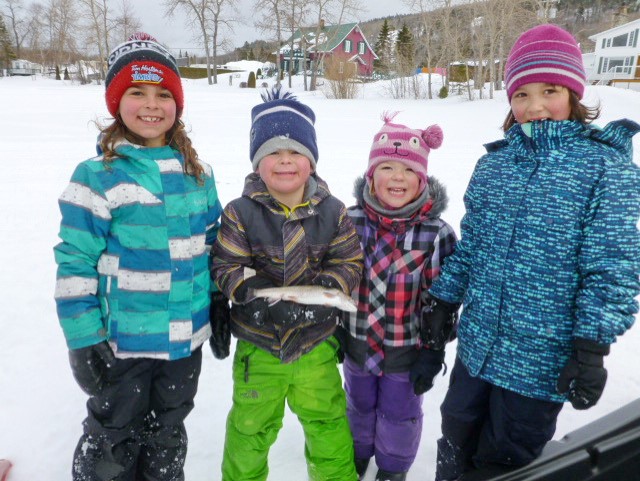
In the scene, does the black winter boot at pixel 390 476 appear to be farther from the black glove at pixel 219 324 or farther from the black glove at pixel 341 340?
the black glove at pixel 219 324

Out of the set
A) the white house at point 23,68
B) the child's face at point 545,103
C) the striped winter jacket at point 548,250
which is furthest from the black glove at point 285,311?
the white house at point 23,68

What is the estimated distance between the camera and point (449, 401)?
2.03 meters

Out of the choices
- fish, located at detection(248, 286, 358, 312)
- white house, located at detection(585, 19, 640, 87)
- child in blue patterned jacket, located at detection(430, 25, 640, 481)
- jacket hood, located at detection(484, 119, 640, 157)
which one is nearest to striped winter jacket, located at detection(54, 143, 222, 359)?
fish, located at detection(248, 286, 358, 312)

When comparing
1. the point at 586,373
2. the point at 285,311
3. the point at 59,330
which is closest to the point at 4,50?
the point at 59,330

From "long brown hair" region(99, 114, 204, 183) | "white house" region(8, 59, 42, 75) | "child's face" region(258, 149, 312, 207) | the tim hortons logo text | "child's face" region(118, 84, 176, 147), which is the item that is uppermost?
"white house" region(8, 59, 42, 75)

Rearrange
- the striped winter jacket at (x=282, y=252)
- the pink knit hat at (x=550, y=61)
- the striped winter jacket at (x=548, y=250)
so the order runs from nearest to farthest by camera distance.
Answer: the striped winter jacket at (x=548, y=250) < the pink knit hat at (x=550, y=61) < the striped winter jacket at (x=282, y=252)

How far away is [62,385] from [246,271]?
180cm

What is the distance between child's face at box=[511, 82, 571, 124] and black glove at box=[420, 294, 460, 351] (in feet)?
2.83

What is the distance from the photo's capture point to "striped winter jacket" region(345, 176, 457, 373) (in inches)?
83.4

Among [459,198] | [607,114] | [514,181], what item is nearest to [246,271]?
[514,181]

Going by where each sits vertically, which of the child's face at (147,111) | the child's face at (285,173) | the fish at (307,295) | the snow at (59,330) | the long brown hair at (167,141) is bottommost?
the snow at (59,330)

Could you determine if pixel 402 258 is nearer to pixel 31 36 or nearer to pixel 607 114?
pixel 607 114

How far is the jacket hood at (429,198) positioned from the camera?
210 cm

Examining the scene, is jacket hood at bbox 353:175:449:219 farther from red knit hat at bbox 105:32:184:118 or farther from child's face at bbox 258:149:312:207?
red knit hat at bbox 105:32:184:118
